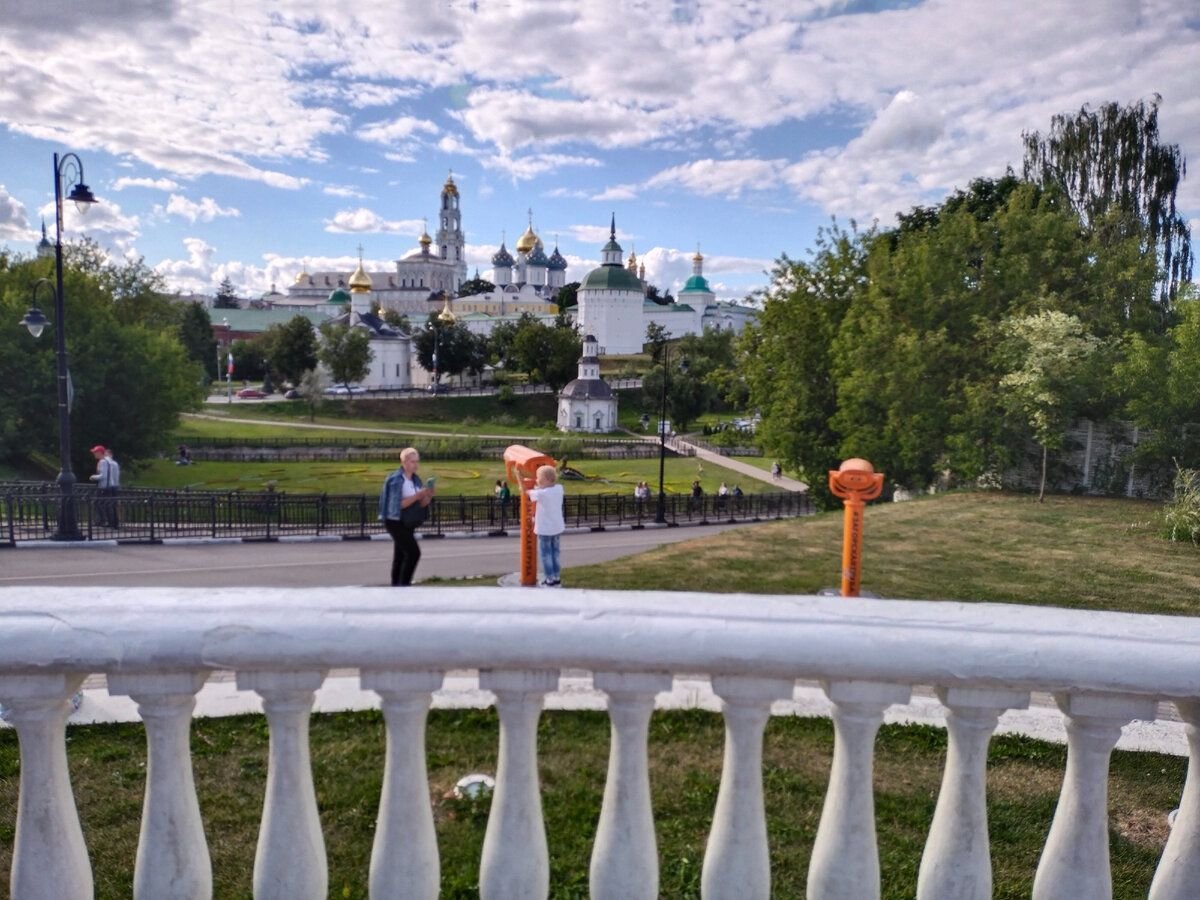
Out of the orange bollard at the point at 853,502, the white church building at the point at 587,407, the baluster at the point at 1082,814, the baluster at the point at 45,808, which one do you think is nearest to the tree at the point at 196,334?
the white church building at the point at 587,407

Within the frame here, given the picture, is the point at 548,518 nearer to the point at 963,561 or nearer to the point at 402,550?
the point at 402,550

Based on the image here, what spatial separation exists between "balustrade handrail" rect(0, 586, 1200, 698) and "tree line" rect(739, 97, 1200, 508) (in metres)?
20.6

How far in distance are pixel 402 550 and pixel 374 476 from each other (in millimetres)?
35201

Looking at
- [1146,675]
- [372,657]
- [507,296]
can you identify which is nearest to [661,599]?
[372,657]

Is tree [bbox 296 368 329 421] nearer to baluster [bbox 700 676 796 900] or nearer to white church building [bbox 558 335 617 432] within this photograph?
white church building [bbox 558 335 617 432]

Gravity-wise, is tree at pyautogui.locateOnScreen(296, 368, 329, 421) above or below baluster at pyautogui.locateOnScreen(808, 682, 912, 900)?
above

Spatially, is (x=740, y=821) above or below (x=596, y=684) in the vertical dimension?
below

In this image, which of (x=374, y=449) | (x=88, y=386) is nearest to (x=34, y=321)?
(x=88, y=386)

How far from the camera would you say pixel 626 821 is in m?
1.96

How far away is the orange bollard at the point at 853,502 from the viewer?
10.3 m

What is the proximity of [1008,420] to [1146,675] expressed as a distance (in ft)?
72.5

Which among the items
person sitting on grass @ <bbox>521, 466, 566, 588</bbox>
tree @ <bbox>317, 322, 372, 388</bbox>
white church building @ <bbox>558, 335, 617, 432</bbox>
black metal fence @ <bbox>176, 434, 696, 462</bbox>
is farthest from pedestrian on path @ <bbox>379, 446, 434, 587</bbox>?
tree @ <bbox>317, 322, 372, 388</bbox>

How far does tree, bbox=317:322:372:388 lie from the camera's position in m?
78.0

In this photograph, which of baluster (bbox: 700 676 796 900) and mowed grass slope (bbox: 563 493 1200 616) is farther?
mowed grass slope (bbox: 563 493 1200 616)
